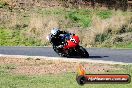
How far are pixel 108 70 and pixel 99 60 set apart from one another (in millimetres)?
3420

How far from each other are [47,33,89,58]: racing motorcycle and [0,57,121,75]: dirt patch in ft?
5.48

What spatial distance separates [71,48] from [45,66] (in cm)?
377

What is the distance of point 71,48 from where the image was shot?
75.9 ft

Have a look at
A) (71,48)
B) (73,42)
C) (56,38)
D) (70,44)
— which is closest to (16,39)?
(56,38)

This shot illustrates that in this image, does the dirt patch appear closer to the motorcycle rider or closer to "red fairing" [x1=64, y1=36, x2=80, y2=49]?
the motorcycle rider

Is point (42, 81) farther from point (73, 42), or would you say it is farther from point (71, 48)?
point (71, 48)

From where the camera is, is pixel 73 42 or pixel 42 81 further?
pixel 73 42

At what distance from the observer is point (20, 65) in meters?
20.0

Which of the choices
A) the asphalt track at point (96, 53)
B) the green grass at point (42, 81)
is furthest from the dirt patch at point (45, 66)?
the asphalt track at point (96, 53)

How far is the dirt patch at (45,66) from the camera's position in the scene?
18078 mm

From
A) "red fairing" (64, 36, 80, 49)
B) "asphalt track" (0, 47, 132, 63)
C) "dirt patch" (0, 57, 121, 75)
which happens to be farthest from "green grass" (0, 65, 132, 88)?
"asphalt track" (0, 47, 132, 63)

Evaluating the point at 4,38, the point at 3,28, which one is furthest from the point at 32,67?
the point at 3,28

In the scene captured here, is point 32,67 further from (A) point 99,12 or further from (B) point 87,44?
(A) point 99,12

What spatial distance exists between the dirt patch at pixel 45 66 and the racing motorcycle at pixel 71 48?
5.48 ft
